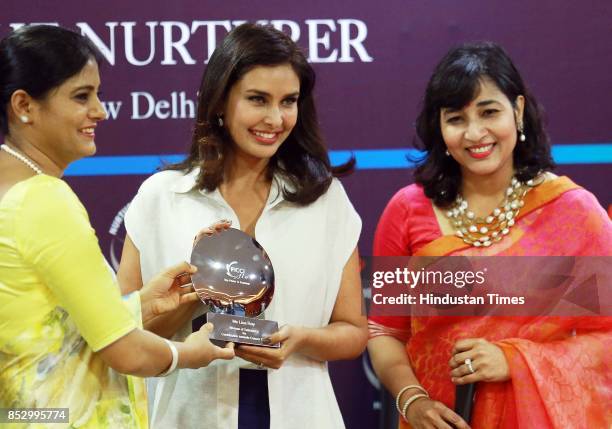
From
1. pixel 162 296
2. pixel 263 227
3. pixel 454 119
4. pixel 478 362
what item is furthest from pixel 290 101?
pixel 478 362

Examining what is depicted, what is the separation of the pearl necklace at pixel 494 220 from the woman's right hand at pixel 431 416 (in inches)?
16.9

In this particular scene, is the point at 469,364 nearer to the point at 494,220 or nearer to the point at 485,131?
the point at 494,220

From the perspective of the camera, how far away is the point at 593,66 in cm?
338

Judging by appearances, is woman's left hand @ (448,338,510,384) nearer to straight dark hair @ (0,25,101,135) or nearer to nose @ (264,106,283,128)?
nose @ (264,106,283,128)

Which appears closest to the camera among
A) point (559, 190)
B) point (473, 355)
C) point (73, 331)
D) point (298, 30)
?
point (73, 331)

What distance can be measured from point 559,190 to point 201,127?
0.94m

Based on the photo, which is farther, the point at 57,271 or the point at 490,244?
the point at 490,244

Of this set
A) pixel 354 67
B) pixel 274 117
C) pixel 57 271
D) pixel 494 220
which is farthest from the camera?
pixel 354 67

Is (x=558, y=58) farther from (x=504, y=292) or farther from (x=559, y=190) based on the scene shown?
(x=504, y=292)

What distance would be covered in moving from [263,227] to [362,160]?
1065 mm

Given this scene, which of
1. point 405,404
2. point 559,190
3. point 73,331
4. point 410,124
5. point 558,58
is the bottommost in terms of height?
point 405,404

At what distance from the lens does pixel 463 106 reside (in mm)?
2555

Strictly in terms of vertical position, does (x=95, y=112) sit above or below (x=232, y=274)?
above

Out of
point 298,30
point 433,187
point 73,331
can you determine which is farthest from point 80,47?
point 298,30
